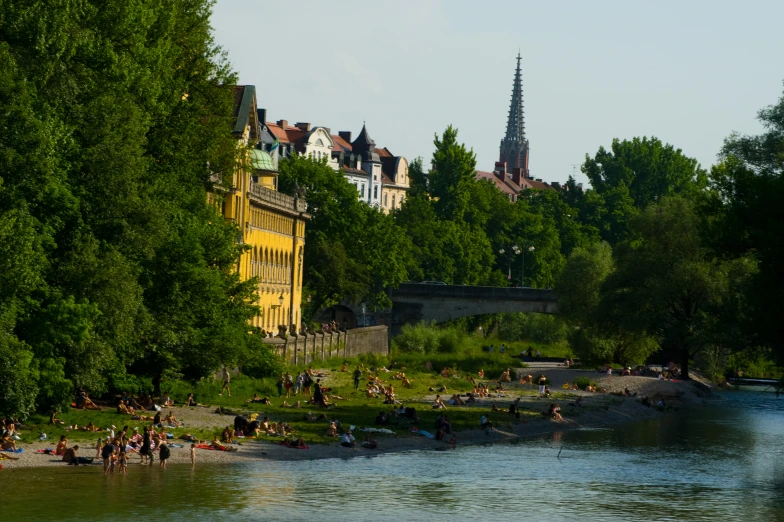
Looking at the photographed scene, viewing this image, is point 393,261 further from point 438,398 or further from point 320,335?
point 438,398

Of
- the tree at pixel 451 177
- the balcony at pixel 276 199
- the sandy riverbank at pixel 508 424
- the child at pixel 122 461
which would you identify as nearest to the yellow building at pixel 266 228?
the balcony at pixel 276 199

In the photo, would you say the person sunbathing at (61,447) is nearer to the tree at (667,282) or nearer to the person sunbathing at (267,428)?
the person sunbathing at (267,428)

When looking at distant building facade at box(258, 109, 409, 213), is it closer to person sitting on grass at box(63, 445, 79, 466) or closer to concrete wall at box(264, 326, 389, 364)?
concrete wall at box(264, 326, 389, 364)

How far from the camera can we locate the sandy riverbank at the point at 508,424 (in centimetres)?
5091

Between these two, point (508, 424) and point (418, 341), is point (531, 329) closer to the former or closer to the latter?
point (418, 341)

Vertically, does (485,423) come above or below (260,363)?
below

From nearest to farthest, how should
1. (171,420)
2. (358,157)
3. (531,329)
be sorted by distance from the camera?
(171,420) → (531,329) → (358,157)

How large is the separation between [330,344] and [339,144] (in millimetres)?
83426

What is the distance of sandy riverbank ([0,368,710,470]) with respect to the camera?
50906 millimetres

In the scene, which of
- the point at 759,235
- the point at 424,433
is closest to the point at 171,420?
the point at 424,433

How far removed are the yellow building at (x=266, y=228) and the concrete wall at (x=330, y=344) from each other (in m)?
2.69

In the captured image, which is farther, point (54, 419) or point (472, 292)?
point (472, 292)

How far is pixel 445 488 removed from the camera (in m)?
47.5

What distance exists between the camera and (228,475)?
47.9 m
